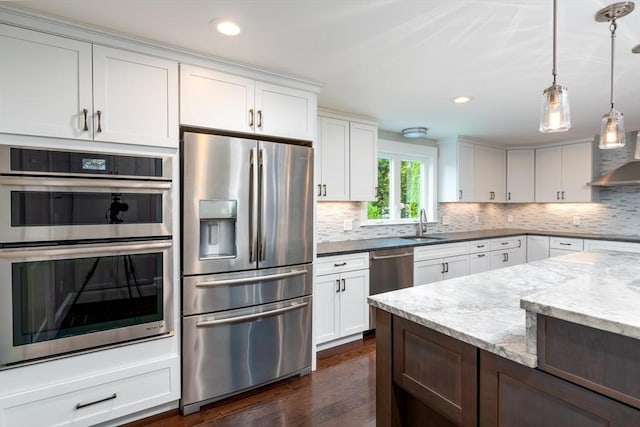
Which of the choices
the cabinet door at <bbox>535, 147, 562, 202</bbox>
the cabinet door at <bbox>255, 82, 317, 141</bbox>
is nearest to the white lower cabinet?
the cabinet door at <bbox>255, 82, 317, 141</bbox>

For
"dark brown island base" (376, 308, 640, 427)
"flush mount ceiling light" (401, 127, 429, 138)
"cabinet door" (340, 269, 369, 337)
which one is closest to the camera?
"dark brown island base" (376, 308, 640, 427)

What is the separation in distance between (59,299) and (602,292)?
242 cm

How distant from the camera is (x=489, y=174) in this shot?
4.95 meters

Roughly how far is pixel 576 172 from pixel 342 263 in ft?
13.0

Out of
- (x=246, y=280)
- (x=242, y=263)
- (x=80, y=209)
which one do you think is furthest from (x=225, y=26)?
(x=246, y=280)

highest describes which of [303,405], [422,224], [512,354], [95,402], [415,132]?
[415,132]

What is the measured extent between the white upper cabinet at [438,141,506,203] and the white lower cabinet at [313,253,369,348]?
218 centimetres

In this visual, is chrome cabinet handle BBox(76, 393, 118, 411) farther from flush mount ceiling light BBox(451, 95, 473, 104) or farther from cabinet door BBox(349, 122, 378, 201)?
flush mount ceiling light BBox(451, 95, 473, 104)

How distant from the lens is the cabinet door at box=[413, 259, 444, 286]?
11.7 feet

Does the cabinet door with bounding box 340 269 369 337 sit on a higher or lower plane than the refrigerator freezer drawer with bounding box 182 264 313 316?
lower

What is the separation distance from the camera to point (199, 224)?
2.10 m

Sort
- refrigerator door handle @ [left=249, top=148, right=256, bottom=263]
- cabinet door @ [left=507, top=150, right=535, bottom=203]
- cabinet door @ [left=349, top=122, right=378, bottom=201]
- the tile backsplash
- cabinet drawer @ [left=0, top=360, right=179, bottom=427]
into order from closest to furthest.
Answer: cabinet drawer @ [left=0, top=360, right=179, bottom=427], refrigerator door handle @ [left=249, top=148, right=256, bottom=263], cabinet door @ [left=349, top=122, right=378, bottom=201], the tile backsplash, cabinet door @ [left=507, top=150, right=535, bottom=203]

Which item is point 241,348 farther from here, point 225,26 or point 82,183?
point 225,26

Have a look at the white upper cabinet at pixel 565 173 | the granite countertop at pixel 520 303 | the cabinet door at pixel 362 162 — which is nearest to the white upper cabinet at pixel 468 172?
the white upper cabinet at pixel 565 173
